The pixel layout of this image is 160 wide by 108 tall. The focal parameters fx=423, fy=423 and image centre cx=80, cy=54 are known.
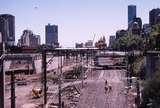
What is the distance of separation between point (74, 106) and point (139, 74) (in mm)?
12733

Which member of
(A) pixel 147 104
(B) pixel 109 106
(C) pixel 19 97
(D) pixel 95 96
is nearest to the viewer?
(A) pixel 147 104

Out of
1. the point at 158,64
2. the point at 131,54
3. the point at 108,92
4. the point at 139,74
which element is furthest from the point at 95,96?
the point at 158,64

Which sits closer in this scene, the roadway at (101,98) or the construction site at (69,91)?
the construction site at (69,91)

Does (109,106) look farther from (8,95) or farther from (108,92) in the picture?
(8,95)

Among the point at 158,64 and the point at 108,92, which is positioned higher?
the point at 158,64

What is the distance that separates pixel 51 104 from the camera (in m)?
37.5

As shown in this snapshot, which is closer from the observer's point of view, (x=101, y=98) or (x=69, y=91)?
(x=101, y=98)

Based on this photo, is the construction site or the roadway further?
the roadway

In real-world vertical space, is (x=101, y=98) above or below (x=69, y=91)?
above

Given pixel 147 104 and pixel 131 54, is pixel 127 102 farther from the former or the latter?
pixel 147 104

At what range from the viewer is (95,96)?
41.8m

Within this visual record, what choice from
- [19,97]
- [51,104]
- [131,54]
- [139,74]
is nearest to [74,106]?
[51,104]

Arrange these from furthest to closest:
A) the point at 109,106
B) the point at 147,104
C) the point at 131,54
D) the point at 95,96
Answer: the point at 95,96 < the point at 109,106 < the point at 131,54 < the point at 147,104

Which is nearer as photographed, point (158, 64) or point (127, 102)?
point (158, 64)
